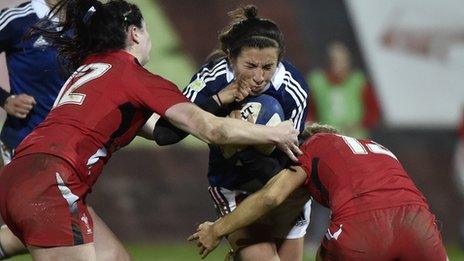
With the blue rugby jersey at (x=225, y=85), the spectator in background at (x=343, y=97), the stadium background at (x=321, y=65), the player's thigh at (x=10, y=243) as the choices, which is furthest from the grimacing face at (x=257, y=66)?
the stadium background at (x=321, y=65)

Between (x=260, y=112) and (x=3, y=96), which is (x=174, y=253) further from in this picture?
(x=260, y=112)

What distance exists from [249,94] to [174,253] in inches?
227

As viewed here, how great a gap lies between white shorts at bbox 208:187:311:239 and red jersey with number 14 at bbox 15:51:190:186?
117cm

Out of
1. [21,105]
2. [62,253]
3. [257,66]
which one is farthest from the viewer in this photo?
[21,105]

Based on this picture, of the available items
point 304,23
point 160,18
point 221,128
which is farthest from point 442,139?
point 221,128

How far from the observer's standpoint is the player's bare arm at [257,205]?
558 cm

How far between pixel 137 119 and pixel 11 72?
6.34 feet

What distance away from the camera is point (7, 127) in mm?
7086

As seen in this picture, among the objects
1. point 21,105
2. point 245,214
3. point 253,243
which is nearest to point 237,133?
point 245,214

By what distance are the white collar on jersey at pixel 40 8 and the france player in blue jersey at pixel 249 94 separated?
4.02 feet

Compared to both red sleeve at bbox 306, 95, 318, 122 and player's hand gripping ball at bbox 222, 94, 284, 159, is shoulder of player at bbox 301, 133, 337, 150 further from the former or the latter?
red sleeve at bbox 306, 95, 318, 122

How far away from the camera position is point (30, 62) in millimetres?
6887

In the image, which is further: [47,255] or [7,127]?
[7,127]

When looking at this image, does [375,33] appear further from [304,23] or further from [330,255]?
[330,255]
